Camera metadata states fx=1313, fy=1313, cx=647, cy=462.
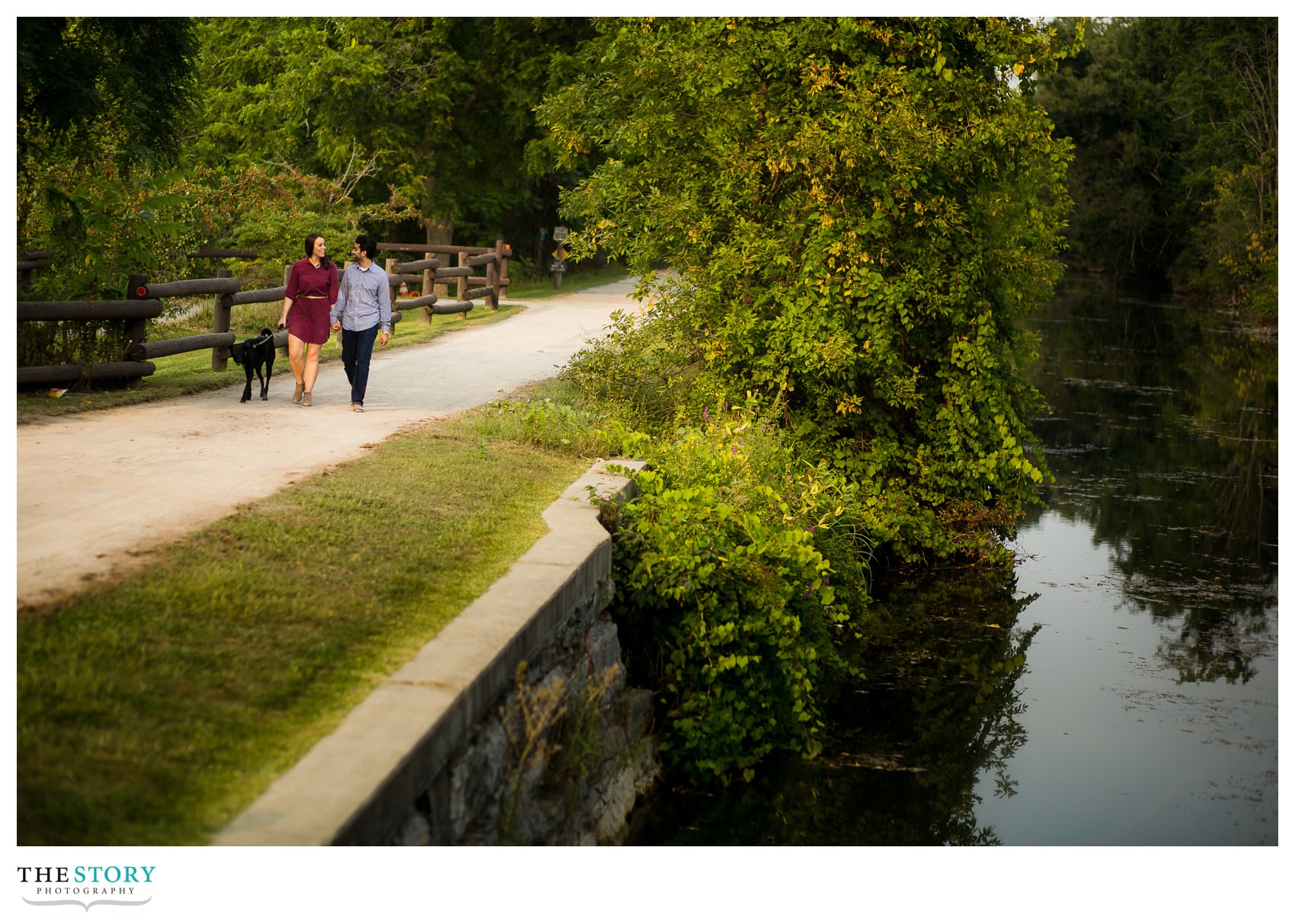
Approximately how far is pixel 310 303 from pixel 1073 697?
7.69m

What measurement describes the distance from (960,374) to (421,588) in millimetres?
8308

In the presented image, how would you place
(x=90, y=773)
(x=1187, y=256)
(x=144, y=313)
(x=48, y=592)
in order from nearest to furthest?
(x=90, y=773), (x=48, y=592), (x=144, y=313), (x=1187, y=256)

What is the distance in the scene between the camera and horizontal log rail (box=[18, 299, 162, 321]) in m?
11.3

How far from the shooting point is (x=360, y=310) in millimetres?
12594

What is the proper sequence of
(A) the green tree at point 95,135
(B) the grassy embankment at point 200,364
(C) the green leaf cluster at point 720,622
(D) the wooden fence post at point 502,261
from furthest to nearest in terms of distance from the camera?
A: (D) the wooden fence post at point 502,261, (B) the grassy embankment at point 200,364, (A) the green tree at point 95,135, (C) the green leaf cluster at point 720,622

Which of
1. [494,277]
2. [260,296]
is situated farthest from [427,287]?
[260,296]

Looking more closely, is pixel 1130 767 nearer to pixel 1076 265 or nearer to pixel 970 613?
pixel 970 613

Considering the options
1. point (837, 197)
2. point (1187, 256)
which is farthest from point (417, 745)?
point (1187, 256)

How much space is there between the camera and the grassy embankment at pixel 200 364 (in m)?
11.5

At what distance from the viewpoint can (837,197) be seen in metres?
13.1

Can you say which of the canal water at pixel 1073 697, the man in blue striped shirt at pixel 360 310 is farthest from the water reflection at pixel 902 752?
the man in blue striped shirt at pixel 360 310

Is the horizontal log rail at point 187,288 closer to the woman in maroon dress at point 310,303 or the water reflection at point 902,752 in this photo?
Answer: the woman in maroon dress at point 310,303

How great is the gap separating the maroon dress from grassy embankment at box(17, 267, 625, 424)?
1.27 metres

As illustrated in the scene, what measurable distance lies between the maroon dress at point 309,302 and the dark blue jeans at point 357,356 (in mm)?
250
